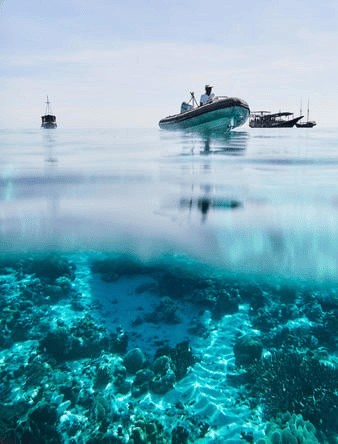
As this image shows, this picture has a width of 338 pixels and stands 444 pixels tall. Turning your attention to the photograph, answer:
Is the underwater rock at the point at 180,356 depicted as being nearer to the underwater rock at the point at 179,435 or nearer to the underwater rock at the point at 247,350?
the underwater rock at the point at 247,350

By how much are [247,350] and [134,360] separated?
2.05 metres

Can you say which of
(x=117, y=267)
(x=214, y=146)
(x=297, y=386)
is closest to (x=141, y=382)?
(x=297, y=386)

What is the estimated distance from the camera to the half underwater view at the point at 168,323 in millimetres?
4926

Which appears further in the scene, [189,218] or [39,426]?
[189,218]

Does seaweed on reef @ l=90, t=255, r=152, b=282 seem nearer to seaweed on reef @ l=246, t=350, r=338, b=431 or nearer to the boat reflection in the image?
seaweed on reef @ l=246, t=350, r=338, b=431

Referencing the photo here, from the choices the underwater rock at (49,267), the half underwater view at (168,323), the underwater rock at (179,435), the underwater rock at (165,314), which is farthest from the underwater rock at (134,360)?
the underwater rock at (49,267)

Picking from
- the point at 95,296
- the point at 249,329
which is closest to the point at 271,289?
the point at 249,329

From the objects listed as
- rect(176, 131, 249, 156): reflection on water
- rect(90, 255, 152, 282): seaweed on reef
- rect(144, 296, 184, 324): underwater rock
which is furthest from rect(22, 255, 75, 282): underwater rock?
rect(176, 131, 249, 156): reflection on water

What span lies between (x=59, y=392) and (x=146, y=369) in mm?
1432

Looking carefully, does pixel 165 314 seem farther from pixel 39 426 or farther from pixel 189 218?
pixel 189 218

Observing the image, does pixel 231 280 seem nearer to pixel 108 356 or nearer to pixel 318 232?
pixel 108 356

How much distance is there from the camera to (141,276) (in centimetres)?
877

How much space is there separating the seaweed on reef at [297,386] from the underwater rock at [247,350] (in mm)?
119

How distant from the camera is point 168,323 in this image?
23.1 feet
